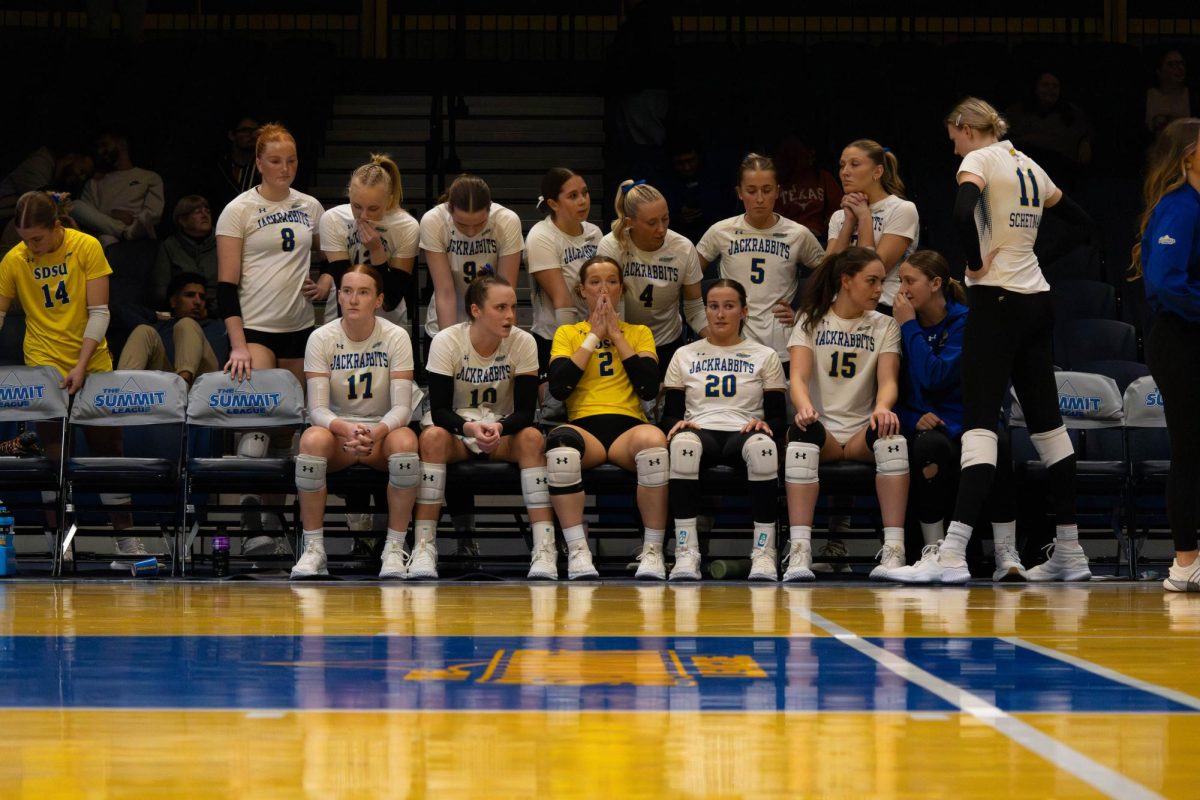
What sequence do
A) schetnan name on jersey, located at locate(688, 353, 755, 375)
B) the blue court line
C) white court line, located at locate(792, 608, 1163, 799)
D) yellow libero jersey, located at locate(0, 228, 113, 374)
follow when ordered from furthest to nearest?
yellow libero jersey, located at locate(0, 228, 113, 374), schetnan name on jersey, located at locate(688, 353, 755, 375), the blue court line, white court line, located at locate(792, 608, 1163, 799)

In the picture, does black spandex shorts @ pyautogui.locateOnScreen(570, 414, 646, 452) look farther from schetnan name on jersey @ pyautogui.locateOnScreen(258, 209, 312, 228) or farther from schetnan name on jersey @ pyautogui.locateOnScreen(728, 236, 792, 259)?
schetnan name on jersey @ pyautogui.locateOnScreen(258, 209, 312, 228)

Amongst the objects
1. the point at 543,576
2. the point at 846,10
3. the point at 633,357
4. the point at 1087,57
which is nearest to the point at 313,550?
the point at 543,576

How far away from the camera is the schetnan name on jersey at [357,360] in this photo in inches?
268

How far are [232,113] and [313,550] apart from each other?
4144mm

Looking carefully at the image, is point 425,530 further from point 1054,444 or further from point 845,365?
point 1054,444

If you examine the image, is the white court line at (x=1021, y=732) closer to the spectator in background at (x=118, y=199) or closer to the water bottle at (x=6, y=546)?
the water bottle at (x=6, y=546)

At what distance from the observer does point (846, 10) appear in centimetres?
1452

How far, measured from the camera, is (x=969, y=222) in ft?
19.3

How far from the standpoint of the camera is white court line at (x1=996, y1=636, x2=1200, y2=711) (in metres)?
2.76

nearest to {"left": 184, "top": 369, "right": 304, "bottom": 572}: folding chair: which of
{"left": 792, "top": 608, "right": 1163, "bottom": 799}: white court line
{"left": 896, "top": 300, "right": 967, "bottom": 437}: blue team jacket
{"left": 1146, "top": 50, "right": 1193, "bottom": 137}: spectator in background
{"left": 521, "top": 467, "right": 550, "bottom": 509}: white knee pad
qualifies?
{"left": 521, "top": 467, "right": 550, "bottom": 509}: white knee pad

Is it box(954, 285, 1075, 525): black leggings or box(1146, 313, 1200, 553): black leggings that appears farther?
box(954, 285, 1075, 525): black leggings

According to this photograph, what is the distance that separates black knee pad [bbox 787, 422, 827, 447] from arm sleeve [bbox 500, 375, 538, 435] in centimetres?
112

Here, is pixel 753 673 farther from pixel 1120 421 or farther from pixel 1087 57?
pixel 1087 57

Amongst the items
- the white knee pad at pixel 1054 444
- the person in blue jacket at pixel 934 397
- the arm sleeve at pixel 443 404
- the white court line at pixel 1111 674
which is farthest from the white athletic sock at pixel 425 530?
the white court line at pixel 1111 674
